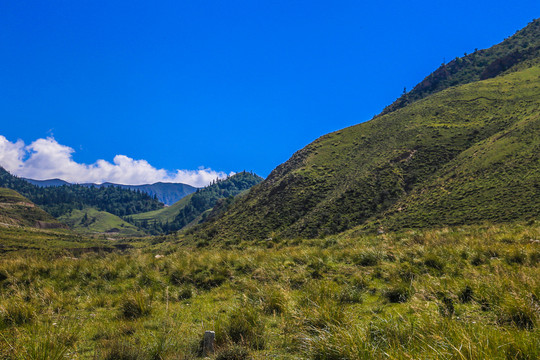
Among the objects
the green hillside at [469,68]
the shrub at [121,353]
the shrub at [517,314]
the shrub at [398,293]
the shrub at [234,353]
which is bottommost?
the shrub at [398,293]

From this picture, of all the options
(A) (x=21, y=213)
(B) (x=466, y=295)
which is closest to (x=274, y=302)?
(B) (x=466, y=295)

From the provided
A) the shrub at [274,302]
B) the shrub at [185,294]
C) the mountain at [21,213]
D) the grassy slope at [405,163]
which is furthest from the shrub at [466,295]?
the mountain at [21,213]

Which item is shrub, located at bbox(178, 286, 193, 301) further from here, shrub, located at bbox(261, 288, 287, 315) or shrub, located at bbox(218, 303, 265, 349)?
shrub, located at bbox(218, 303, 265, 349)

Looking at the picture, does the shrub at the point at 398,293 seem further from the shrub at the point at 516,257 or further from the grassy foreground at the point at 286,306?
the shrub at the point at 516,257

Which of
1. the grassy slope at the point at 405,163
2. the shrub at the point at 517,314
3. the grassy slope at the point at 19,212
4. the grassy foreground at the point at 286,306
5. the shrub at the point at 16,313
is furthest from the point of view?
the grassy slope at the point at 19,212

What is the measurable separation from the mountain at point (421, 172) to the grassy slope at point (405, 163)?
0.80 feet

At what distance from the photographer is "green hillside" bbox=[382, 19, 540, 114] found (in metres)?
145

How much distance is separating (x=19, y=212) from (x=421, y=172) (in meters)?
222

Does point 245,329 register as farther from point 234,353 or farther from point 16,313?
point 16,313

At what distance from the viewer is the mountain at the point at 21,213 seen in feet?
507

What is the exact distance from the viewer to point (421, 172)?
62719 mm

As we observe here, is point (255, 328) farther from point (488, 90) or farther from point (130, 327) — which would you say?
point (488, 90)

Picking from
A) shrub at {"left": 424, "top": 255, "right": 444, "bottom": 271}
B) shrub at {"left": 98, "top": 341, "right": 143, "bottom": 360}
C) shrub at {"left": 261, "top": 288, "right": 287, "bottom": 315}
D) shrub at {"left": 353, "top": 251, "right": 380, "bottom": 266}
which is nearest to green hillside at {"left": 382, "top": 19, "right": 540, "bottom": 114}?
shrub at {"left": 353, "top": 251, "right": 380, "bottom": 266}

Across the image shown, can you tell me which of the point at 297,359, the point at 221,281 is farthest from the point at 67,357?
the point at 221,281
